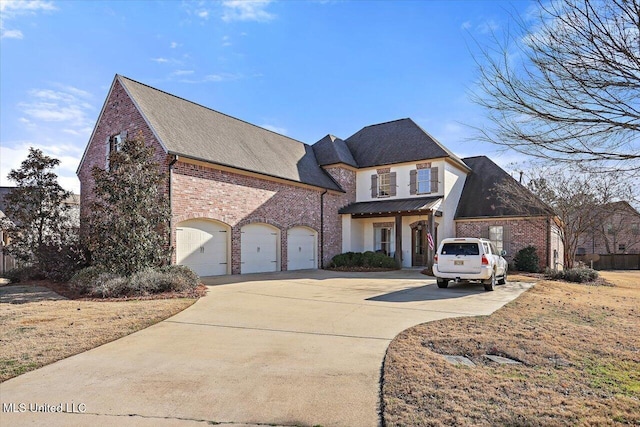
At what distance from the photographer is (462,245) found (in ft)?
40.5

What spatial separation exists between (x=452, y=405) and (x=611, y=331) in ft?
17.2

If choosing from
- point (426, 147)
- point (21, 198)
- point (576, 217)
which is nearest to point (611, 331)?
point (576, 217)

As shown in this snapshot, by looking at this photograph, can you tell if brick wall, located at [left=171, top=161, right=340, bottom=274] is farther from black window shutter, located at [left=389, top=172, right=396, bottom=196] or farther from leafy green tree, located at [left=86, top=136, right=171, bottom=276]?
black window shutter, located at [left=389, top=172, right=396, bottom=196]

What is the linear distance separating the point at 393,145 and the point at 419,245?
20.6 feet

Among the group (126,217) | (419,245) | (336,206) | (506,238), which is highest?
(336,206)

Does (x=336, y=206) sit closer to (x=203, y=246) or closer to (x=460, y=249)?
(x=203, y=246)

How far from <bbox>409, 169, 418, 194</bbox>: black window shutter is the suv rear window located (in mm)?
10501

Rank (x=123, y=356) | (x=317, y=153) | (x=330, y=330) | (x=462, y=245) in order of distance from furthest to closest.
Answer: (x=317, y=153)
(x=462, y=245)
(x=330, y=330)
(x=123, y=356)

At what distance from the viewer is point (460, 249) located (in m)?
12.3

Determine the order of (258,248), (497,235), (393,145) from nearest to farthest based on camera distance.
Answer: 1. (258,248)
2. (497,235)
3. (393,145)

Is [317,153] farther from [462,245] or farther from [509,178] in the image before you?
[462,245]

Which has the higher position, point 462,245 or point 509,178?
point 509,178

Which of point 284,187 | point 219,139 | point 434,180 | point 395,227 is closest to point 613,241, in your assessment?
point 434,180

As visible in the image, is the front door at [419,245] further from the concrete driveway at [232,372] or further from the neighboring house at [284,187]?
the concrete driveway at [232,372]
